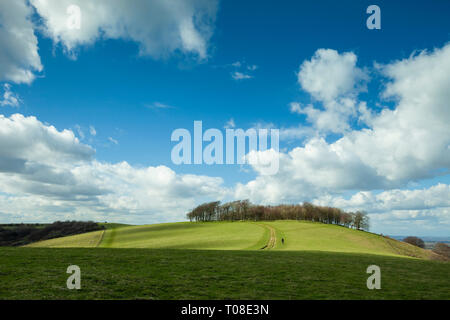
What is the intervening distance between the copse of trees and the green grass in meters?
129

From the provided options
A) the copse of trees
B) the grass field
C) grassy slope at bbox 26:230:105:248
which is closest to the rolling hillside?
grassy slope at bbox 26:230:105:248

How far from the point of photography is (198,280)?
14734mm

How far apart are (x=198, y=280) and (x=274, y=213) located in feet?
470

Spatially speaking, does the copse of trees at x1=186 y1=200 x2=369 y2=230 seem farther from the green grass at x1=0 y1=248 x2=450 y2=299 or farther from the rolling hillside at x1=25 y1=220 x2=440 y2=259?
the green grass at x1=0 y1=248 x2=450 y2=299

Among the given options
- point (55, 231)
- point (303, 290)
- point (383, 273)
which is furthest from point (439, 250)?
point (55, 231)

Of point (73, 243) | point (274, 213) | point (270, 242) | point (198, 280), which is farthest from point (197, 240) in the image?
point (274, 213)

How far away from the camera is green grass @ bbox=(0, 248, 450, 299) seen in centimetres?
1224

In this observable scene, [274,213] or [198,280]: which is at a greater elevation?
[198,280]

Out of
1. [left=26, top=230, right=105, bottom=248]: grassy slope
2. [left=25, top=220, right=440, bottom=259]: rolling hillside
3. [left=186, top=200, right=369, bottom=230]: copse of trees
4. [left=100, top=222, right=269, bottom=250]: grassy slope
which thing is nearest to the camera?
[left=25, top=220, right=440, bottom=259]: rolling hillside

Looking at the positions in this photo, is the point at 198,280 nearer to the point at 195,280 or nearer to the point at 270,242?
the point at 195,280

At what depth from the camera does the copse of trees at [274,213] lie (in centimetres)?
14225

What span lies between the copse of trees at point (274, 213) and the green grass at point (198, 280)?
424ft
